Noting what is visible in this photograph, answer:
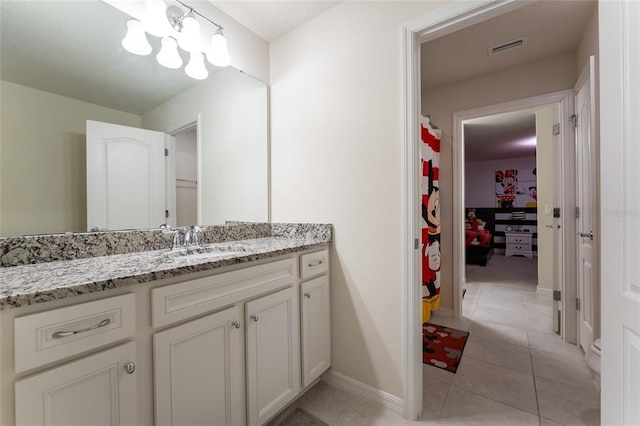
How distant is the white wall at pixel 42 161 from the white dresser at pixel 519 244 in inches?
303

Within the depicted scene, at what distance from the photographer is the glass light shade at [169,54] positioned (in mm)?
1457

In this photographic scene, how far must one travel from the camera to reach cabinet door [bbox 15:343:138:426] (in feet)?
2.17

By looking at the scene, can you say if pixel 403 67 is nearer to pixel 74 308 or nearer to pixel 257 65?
pixel 257 65

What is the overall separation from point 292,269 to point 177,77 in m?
1.33

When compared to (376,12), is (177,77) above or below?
below

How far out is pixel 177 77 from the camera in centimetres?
157

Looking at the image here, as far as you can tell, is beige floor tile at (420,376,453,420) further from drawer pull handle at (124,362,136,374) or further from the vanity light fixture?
the vanity light fixture

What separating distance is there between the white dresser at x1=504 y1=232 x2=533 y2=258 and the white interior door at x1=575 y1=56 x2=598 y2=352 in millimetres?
4855

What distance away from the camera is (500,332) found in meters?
2.34

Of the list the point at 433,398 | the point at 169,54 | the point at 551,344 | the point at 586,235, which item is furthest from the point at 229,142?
the point at 551,344

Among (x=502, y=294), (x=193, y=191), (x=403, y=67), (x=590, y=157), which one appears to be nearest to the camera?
(x=403, y=67)

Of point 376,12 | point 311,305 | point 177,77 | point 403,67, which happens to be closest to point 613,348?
point 311,305

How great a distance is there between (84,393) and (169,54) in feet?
5.27

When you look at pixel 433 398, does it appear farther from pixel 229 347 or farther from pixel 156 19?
pixel 156 19
